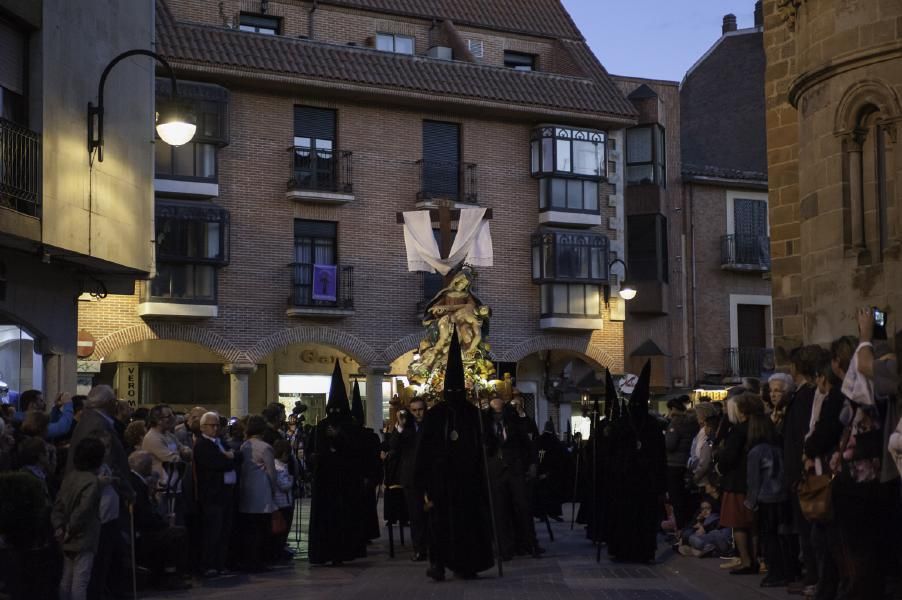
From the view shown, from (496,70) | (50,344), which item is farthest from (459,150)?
(50,344)

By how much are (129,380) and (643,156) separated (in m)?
16.6

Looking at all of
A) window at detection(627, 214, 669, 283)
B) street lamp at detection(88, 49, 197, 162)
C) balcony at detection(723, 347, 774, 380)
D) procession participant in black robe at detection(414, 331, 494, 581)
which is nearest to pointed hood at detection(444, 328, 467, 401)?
procession participant in black robe at detection(414, 331, 494, 581)

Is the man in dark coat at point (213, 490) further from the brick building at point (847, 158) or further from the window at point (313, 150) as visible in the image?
the window at point (313, 150)

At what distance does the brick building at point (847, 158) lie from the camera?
56.5 ft

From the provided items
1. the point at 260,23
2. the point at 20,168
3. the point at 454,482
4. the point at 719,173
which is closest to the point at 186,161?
the point at 260,23

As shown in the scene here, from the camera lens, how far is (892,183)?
1738 centimetres

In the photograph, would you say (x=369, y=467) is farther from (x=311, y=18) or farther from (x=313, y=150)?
(x=311, y=18)

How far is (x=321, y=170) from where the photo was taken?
1522 inches

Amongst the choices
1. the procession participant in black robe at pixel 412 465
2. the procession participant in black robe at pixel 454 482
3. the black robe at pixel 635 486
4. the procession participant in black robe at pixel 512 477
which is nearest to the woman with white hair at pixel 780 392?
the black robe at pixel 635 486

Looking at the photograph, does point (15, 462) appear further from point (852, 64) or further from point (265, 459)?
point (852, 64)

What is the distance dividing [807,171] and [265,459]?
773 centimetres

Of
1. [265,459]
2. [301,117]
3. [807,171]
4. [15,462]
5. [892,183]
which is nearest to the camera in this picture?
[15,462]

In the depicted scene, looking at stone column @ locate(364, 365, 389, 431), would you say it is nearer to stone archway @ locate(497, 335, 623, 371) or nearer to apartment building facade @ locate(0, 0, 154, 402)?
stone archway @ locate(497, 335, 623, 371)

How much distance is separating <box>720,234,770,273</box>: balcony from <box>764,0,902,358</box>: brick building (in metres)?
26.8
